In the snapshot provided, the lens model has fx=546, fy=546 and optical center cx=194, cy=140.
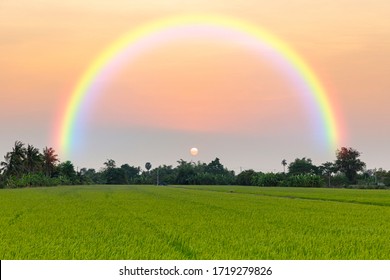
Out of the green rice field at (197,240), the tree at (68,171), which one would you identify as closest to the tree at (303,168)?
the tree at (68,171)

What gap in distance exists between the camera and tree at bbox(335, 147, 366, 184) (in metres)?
140

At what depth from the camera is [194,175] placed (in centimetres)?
15138

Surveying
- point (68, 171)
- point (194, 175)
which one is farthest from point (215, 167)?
point (68, 171)

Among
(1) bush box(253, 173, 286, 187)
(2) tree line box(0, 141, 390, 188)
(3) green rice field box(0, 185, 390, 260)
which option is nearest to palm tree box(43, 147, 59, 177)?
(2) tree line box(0, 141, 390, 188)

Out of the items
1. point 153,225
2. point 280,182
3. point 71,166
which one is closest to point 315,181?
point 280,182

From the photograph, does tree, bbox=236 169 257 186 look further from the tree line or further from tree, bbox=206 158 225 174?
tree, bbox=206 158 225 174

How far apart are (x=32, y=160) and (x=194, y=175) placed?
56.7 meters

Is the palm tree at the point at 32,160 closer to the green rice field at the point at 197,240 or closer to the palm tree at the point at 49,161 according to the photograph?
the palm tree at the point at 49,161

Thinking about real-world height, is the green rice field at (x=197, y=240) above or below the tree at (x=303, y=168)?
below

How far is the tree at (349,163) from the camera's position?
13975 cm

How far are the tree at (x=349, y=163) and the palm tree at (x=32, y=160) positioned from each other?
76080 mm

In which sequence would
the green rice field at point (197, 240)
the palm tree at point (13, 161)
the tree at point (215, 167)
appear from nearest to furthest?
the green rice field at point (197, 240), the palm tree at point (13, 161), the tree at point (215, 167)

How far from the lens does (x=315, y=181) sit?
119 metres
